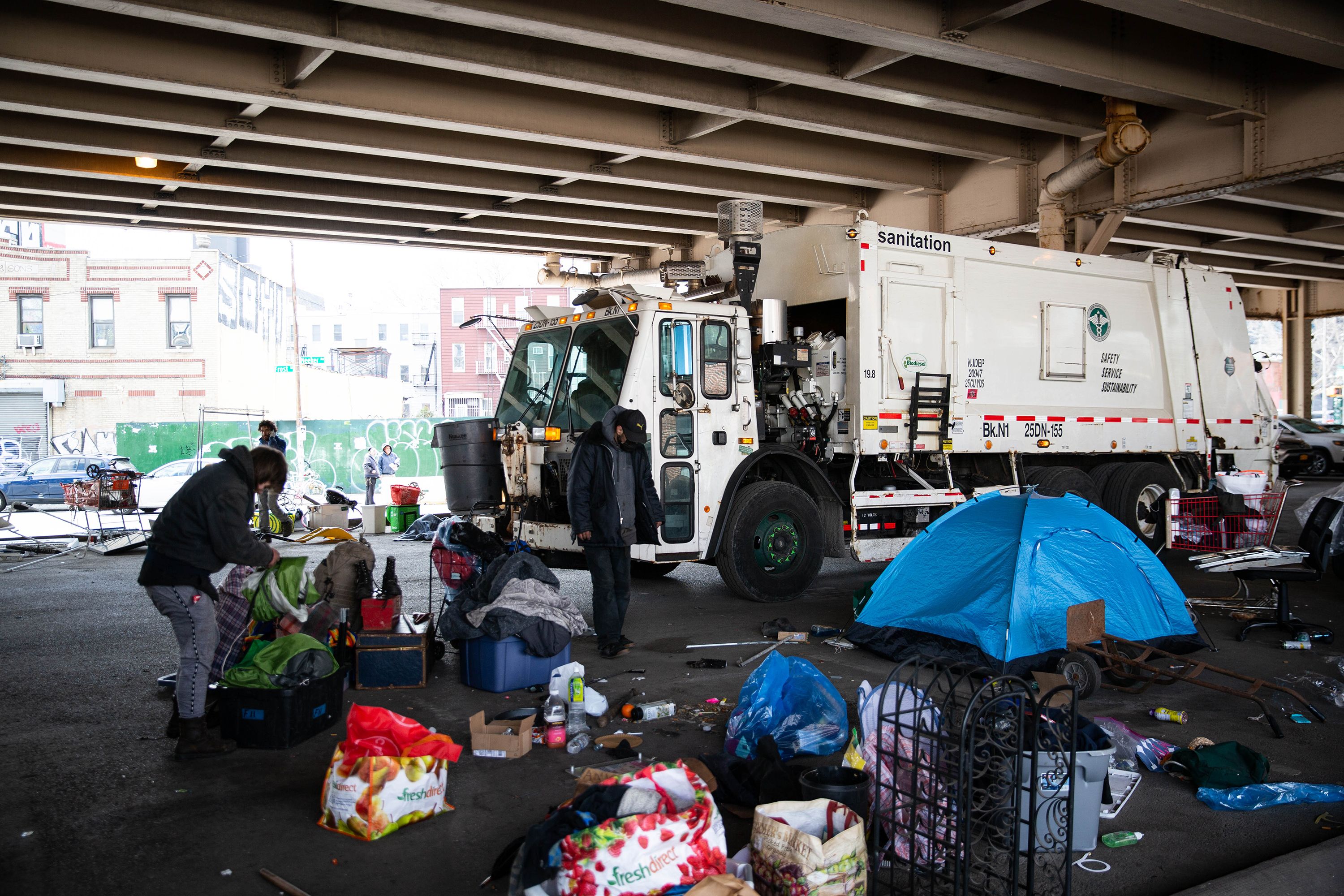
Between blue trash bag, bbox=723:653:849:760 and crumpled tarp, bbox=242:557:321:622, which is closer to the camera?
blue trash bag, bbox=723:653:849:760

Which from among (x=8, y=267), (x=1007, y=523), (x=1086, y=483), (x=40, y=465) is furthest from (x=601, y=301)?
(x=8, y=267)

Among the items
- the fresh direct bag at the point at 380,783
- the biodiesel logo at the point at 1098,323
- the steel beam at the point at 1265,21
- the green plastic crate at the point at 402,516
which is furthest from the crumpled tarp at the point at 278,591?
the green plastic crate at the point at 402,516

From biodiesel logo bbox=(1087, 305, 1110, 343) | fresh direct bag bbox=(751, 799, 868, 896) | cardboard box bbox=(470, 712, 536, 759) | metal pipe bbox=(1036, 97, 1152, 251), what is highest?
metal pipe bbox=(1036, 97, 1152, 251)

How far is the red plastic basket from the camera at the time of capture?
18.0m

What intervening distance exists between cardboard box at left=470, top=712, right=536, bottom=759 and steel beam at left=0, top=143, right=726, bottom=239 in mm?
10250

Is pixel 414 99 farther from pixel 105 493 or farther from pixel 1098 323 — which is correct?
pixel 1098 323

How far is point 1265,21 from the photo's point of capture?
8.68m

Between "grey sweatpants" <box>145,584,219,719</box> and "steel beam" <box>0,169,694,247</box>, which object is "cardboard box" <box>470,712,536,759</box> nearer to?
"grey sweatpants" <box>145,584,219,719</box>

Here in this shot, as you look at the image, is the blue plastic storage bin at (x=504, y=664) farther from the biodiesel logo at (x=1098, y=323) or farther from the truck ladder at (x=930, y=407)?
the biodiesel logo at (x=1098, y=323)

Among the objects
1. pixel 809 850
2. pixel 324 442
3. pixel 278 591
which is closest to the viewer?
pixel 809 850

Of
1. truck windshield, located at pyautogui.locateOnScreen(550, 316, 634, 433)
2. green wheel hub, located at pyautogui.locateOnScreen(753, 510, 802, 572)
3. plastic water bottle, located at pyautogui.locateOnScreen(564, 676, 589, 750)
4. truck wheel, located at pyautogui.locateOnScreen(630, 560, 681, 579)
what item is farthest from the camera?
truck wheel, located at pyautogui.locateOnScreen(630, 560, 681, 579)

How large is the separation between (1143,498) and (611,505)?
765cm

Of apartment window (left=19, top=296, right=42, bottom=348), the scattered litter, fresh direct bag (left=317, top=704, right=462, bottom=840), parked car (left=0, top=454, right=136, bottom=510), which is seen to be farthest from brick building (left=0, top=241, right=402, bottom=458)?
the scattered litter

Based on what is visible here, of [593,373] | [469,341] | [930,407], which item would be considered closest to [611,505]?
[593,373]
